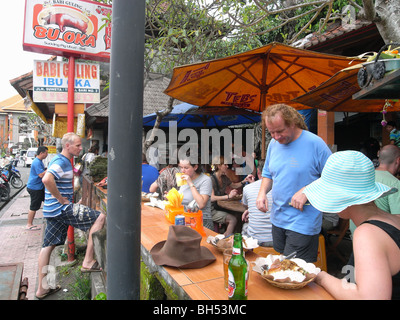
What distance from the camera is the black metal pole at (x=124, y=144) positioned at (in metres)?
1.12

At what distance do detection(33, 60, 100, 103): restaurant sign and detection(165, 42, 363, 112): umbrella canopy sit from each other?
1.91m

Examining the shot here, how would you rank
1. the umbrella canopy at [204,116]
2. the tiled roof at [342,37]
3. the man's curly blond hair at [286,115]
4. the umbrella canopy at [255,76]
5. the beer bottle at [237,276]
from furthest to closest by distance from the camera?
the umbrella canopy at [204,116] → the tiled roof at [342,37] → the umbrella canopy at [255,76] → the man's curly blond hair at [286,115] → the beer bottle at [237,276]

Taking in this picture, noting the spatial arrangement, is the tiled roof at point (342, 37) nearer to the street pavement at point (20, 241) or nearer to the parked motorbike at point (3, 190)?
the street pavement at point (20, 241)

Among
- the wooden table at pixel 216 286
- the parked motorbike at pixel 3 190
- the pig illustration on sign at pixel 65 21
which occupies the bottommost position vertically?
the parked motorbike at pixel 3 190

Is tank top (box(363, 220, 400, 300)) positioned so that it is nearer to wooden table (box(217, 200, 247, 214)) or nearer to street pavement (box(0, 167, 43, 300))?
wooden table (box(217, 200, 247, 214))

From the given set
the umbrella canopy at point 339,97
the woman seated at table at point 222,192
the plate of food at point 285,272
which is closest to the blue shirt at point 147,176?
the woman seated at table at point 222,192

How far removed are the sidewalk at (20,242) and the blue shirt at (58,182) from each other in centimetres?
134

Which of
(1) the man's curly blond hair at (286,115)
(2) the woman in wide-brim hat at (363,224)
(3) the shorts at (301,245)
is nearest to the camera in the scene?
(2) the woman in wide-brim hat at (363,224)

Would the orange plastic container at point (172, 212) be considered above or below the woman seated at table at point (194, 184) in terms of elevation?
below

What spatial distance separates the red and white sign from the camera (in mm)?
4797

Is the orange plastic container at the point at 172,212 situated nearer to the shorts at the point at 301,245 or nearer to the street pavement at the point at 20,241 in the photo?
the shorts at the point at 301,245

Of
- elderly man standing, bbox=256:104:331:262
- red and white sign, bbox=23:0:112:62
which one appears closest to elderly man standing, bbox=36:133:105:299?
red and white sign, bbox=23:0:112:62

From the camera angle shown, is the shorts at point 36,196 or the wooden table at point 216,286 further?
the shorts at point 36,196

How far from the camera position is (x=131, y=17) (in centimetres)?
113
